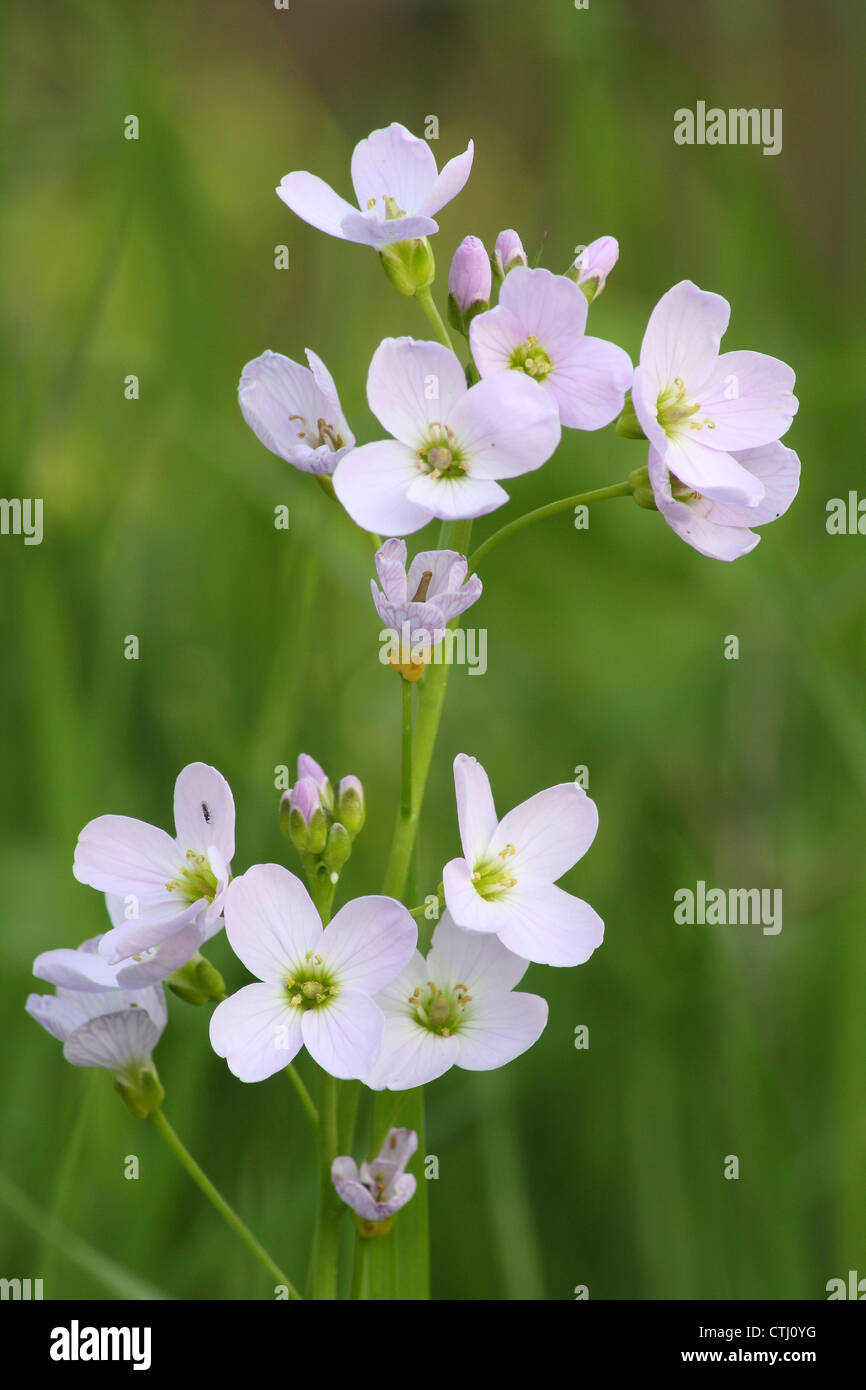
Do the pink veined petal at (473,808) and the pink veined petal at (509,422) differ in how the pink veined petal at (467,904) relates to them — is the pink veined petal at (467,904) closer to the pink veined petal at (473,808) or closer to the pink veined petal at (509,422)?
the pink veined petal at (473,808)

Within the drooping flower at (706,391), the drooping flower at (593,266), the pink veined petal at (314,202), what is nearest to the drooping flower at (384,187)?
the pink veined petal at (314,202)

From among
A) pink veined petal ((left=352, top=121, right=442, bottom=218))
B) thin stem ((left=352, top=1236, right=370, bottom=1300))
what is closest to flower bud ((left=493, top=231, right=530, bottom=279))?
pink veined petal ((left=352, top=121, right=442, bottom=218))

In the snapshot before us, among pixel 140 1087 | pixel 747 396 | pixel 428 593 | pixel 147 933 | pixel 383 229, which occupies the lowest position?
pixel 140 1087

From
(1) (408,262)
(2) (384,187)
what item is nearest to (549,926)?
(1) (408,262)

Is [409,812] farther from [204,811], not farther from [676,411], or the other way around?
[676,411]
